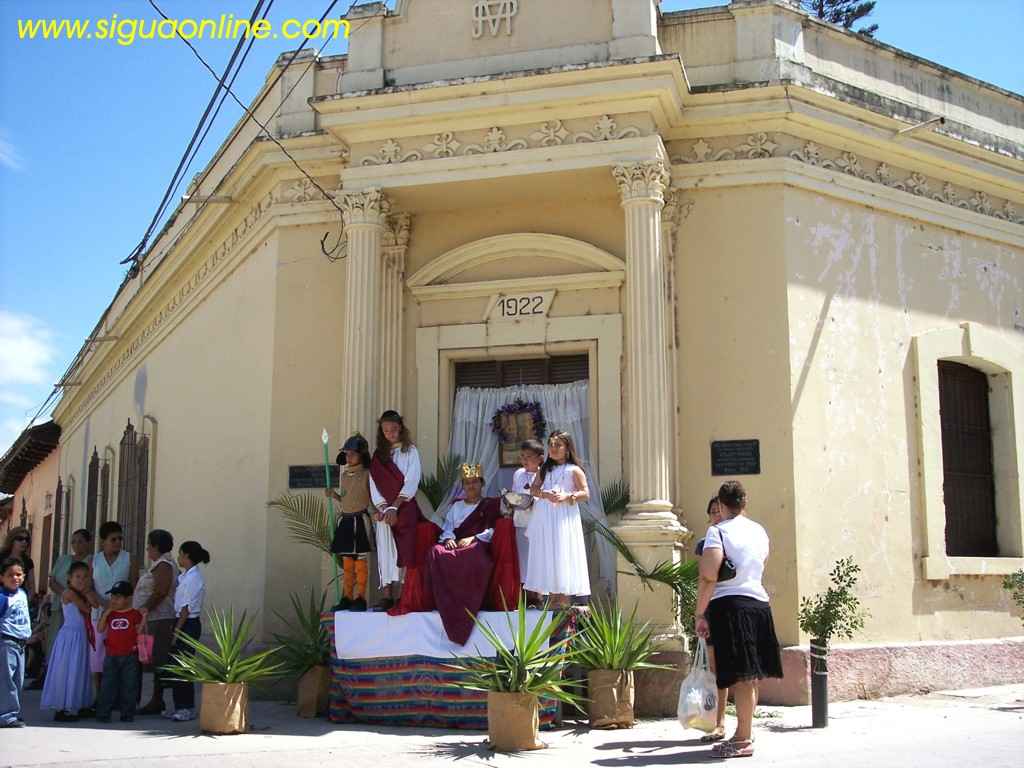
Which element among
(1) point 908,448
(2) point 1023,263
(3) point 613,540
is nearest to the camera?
(3) point 613,540

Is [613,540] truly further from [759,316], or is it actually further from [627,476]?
[759,316]

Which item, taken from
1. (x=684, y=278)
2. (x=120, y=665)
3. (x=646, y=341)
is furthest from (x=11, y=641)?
(x=684, y=278)

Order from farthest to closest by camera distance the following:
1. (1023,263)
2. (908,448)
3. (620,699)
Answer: (1023,263) < (908,448) < (620,699)

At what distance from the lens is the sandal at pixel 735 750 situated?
7.45m

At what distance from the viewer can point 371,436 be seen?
10.8 m

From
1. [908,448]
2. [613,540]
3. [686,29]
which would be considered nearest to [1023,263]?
[908,448]

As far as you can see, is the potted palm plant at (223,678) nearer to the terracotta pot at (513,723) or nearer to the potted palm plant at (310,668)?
the potted palm plant at (310,668)

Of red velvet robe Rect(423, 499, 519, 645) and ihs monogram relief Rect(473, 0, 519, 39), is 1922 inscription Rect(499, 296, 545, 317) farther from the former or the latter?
red velvet robe Rect(423, 499, 519, 645)

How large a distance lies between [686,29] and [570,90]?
1.77m

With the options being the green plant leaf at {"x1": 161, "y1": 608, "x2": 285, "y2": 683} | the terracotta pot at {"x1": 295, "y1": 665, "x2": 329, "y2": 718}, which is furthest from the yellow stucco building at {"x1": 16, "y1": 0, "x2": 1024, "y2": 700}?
the green plant leaf at {"x1": 161, "y1": 608, "x2": 285, "y2": 683}

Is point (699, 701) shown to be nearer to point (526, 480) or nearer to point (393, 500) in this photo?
point (526, 480)

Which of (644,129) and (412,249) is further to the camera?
(412,249)

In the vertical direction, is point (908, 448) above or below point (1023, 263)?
below

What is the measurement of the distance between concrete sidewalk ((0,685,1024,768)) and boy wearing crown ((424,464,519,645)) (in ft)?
2.90
